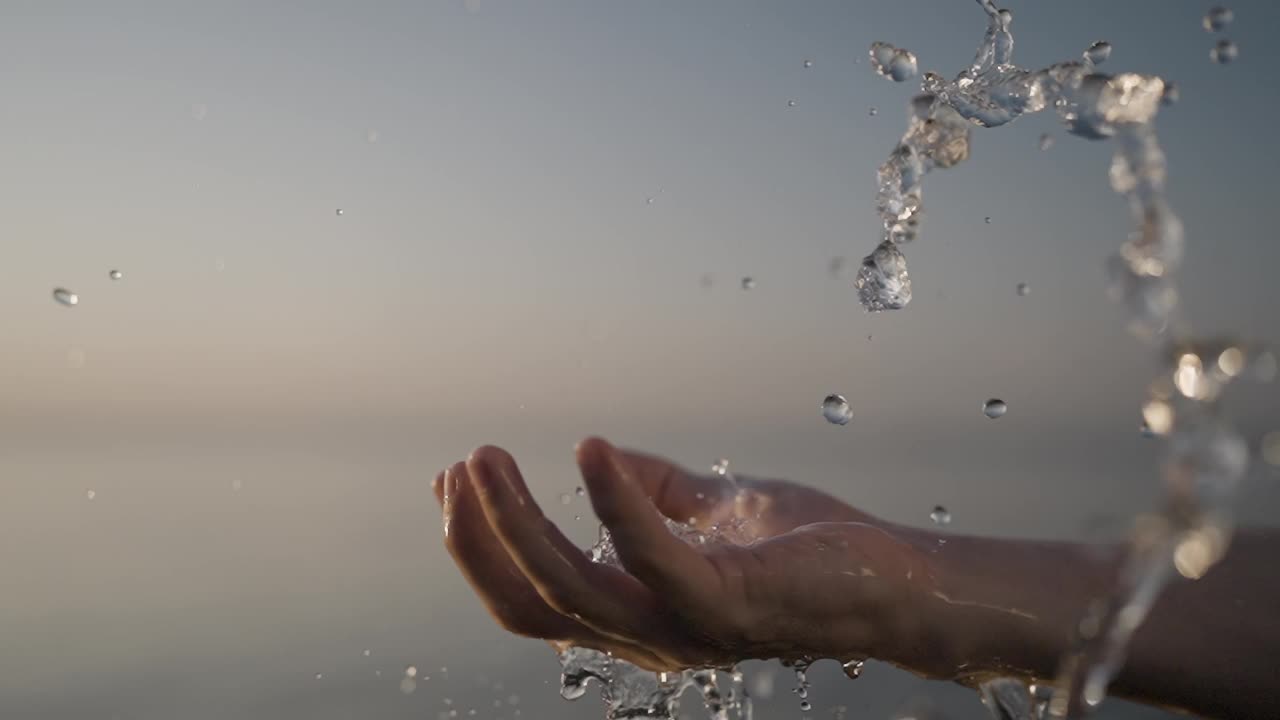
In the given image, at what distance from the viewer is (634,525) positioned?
1.35 metres

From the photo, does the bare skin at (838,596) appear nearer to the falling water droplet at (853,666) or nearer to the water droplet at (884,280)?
the falling water droplet at (853,666)

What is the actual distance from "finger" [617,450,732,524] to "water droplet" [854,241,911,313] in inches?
26.0

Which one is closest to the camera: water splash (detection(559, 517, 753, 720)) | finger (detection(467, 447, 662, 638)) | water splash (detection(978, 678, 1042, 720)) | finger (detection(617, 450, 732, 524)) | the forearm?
finger (detection(467, 447, 662, 638))

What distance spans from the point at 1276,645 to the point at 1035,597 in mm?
493

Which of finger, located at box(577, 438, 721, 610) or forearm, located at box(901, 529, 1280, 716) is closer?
finger, located at box(577, 438, 721, 610)

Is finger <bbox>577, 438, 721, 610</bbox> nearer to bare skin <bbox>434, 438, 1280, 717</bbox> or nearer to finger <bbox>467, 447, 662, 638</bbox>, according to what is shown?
bare skin <bbox>434, 438, 1280, 717</bbox>

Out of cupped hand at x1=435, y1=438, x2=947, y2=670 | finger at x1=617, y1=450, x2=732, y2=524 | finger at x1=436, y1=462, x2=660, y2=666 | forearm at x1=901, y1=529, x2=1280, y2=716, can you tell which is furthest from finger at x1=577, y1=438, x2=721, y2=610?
finger at x1=617, y1=450, x2=732, y2=524

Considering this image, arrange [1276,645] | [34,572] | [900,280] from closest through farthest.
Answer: [1276,645]
[900,280]
[34,572]

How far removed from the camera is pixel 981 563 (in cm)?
184

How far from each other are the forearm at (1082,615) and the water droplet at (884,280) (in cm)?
70

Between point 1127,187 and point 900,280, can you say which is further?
point 900,280

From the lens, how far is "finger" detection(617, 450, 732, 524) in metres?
2.24

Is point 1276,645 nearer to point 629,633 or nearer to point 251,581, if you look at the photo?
point 629,633

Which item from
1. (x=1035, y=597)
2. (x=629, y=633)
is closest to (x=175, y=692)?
(x=629, y=633)
